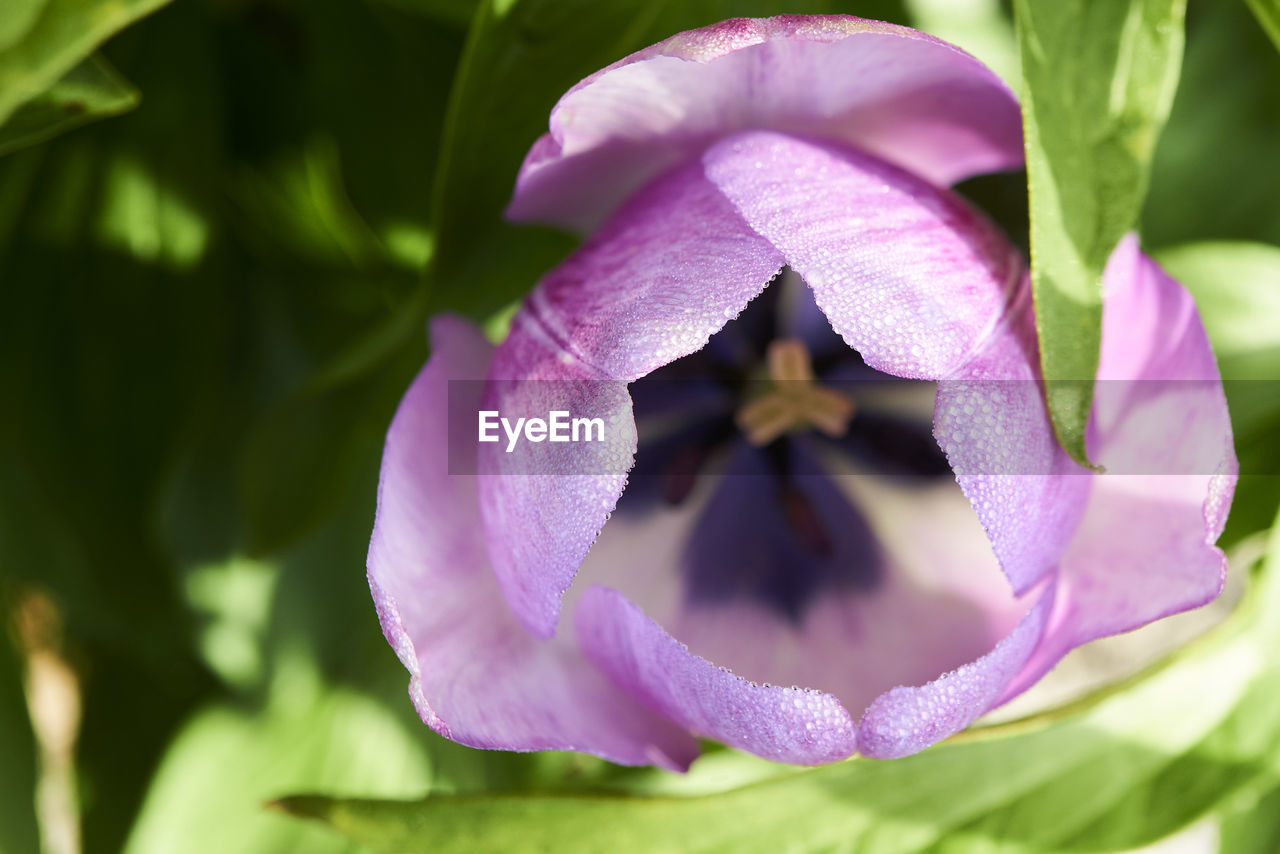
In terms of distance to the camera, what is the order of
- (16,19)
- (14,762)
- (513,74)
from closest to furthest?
(16,19)
(513,74)
(14,762)

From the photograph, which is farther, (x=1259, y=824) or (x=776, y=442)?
(x=776, y=442)

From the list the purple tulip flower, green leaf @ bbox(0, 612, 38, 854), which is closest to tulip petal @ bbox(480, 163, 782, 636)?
the purple tulip flower

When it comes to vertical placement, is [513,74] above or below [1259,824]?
above

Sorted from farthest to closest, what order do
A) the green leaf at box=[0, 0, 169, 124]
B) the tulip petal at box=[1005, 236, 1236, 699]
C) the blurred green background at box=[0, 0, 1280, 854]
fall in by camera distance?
the blurred green background at box=[0, 0, 1280, 854]
the tulip petal at box=[1005, 236, 1236, 699]
the green leaf at box=[0, 0, 169, 124]

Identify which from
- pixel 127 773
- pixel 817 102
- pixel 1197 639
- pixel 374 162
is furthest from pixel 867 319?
pixel 127 773

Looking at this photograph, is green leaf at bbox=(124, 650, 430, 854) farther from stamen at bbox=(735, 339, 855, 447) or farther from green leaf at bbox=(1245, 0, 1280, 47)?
green leaf at bbox=(1245, 0, 1280, 47)

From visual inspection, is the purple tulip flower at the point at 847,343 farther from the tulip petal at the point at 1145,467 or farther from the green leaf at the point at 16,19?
the green leaf at the point at 16,19

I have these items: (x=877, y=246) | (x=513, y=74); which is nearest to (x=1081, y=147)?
(x=877, y=246)

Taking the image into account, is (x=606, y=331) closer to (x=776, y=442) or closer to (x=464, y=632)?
(x=464, y=632)

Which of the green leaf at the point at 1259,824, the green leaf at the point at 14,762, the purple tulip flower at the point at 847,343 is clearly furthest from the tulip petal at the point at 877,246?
the green leaf at the point at 14,762
